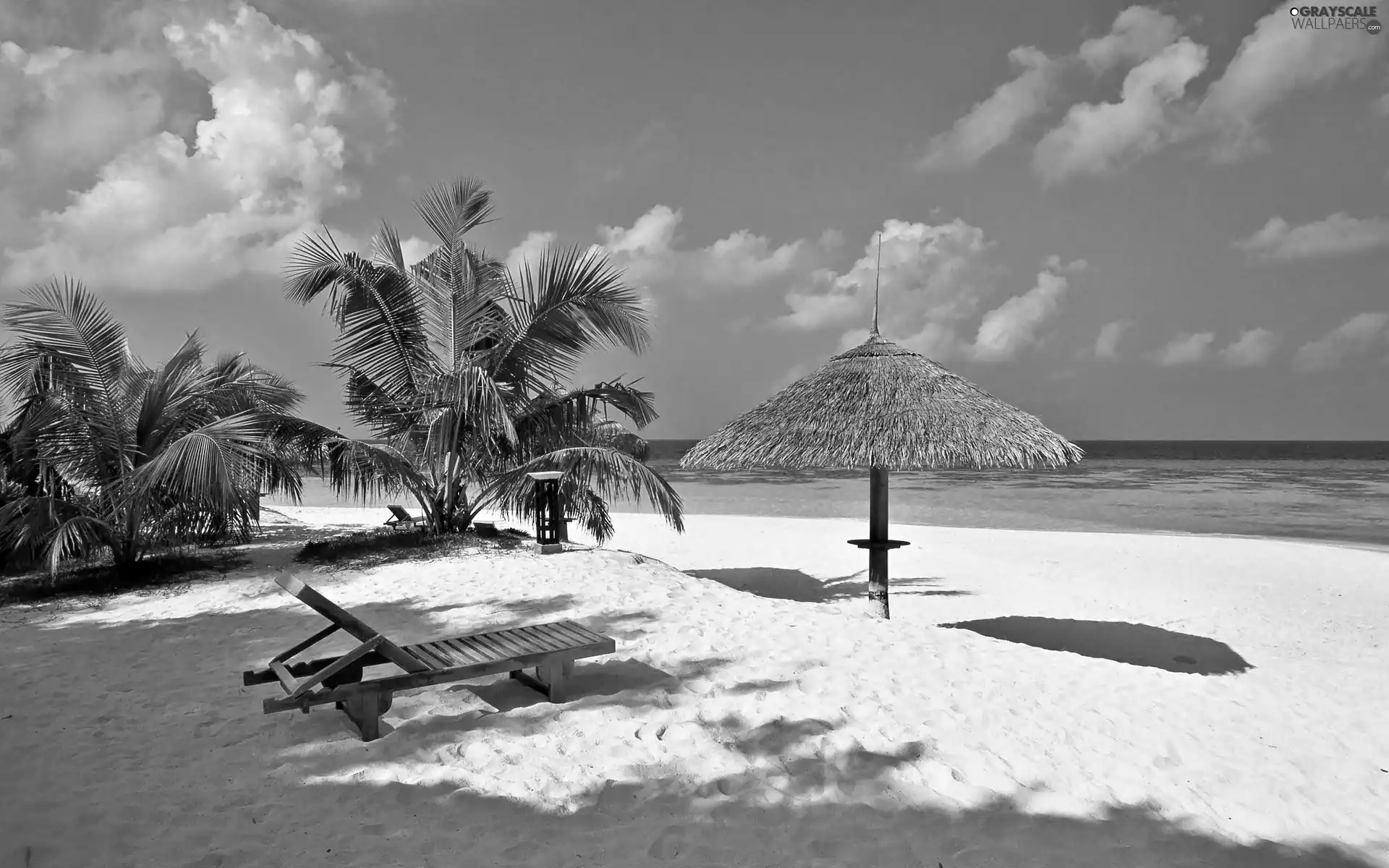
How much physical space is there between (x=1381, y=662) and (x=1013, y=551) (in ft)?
19.7

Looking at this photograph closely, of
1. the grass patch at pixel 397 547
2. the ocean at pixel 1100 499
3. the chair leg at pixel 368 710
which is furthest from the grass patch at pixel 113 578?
the ocean at pixel 1100 499

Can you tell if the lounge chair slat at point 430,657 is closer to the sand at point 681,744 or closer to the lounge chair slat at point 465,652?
the lounge chair slat at point 465,652

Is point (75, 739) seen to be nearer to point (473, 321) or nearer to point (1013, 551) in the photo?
point (473, 321)

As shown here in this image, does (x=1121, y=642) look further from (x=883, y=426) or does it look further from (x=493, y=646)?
(x=493, y=646)

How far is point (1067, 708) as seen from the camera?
4.52 metres

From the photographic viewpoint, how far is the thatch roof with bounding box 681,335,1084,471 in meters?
6.81

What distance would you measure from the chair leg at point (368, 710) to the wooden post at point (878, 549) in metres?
4.80

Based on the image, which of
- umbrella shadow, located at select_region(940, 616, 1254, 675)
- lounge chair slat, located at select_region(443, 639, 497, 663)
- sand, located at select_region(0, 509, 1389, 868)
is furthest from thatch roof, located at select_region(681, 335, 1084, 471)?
lounge chair slat, located at select_region(443, 639, 497, 663)

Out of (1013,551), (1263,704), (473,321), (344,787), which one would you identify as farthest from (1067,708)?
(1013,551)

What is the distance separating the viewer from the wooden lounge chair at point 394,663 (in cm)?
337

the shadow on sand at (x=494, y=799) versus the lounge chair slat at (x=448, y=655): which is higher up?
the lounge chair slat at (x=448, y=655)

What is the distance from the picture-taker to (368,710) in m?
3.45

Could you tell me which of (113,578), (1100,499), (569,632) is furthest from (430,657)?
(1100,499)

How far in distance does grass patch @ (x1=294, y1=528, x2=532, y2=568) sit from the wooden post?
13.0 feet
